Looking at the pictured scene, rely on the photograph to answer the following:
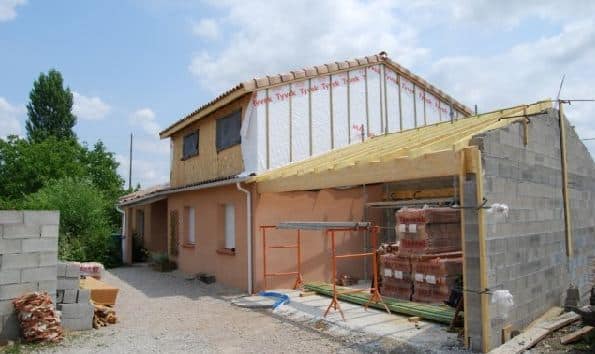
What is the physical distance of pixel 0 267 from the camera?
7.02 m

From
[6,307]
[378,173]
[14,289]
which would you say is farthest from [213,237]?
[378,173]

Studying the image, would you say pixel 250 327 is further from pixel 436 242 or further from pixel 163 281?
pixel 163 281

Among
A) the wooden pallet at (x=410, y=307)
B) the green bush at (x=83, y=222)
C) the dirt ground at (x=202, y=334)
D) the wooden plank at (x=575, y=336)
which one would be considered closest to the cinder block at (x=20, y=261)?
the dirt ground at (x=202, y=334)

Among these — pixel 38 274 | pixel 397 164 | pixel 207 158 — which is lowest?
pixel 38 274

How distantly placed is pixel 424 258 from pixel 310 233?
316 cm

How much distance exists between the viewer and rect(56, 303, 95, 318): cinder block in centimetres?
764

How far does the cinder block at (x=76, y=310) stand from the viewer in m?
7.64

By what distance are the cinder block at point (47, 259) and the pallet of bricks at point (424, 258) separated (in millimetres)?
6354

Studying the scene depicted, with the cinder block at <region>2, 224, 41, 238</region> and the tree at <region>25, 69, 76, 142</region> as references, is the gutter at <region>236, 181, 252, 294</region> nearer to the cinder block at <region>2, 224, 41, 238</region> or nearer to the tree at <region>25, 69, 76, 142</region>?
the cinder block at <region>2, 224, 41, 238</region>

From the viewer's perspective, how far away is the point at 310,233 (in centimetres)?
1162

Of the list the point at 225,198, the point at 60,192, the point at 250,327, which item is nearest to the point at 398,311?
the point at 250,327

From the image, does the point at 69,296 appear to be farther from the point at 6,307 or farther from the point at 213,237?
the point at 213,237

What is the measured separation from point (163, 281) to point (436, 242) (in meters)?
7.86

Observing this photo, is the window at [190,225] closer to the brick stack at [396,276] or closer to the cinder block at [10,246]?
the brick stack at [396,276]
